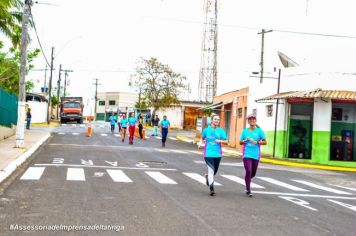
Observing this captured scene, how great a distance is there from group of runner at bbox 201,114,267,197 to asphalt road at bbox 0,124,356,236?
1.75 ft

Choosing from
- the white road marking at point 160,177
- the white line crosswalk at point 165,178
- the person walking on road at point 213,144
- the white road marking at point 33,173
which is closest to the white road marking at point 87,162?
the white line crosswalk at point 165,178

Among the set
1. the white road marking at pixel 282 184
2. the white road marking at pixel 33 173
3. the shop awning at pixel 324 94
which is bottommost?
the white road marking at pixel 282 184

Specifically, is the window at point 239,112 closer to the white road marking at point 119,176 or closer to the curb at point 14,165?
the curb at point 14,165

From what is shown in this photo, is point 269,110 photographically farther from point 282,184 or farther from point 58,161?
point 282,184

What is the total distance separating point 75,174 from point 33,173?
3.65 feet

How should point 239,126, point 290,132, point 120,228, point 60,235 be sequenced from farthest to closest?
point 239,126, point 290,132, point 120,228, point 60,235

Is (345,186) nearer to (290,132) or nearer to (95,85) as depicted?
(290,132)

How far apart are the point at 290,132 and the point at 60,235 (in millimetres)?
25898

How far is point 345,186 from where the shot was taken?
1914 cm

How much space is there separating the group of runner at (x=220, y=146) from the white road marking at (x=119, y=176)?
8.82ft

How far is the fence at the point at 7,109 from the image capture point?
Answer: 28562 millimetres

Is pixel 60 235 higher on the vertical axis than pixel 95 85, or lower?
lower

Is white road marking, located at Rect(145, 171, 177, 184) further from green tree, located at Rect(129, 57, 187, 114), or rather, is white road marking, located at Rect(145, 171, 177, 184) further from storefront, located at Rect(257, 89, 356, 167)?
green tree, located at Rect(129, 57, 187, 114)

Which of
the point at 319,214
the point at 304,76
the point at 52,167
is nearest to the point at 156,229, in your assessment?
the point at 319,214
